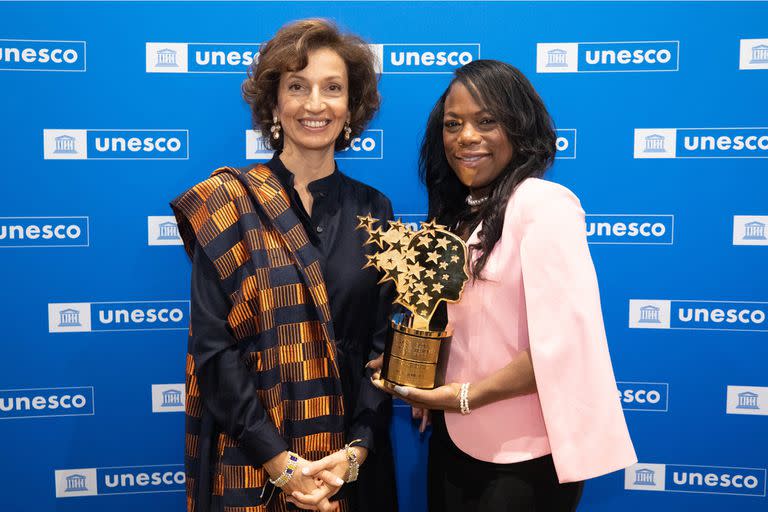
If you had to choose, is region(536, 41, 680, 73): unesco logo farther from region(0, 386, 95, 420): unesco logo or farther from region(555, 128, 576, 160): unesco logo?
region(0, 386, 95, 420): unesco logo

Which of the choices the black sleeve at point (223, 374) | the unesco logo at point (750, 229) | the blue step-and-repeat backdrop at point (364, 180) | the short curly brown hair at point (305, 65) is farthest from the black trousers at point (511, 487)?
the unesco logo at point (750, 229)

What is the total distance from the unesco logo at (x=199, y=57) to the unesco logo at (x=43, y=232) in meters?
0.67

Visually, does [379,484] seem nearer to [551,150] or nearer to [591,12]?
[551,150]

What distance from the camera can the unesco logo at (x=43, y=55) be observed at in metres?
2.36

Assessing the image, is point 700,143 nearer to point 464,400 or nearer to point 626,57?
point 626,57

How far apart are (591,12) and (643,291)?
3.66 feet

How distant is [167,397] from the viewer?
8.46 feet

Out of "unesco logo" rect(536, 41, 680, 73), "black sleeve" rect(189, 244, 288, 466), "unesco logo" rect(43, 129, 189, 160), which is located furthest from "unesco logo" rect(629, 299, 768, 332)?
"unesco logo" rect(43, 129, 189, 160)

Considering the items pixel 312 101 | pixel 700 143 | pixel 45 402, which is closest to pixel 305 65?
pixel 312 101

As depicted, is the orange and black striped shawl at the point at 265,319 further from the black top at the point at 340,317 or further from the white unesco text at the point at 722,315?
the white unesco text at the point at 722,315

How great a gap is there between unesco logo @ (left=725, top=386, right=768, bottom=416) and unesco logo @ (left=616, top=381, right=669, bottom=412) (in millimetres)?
257

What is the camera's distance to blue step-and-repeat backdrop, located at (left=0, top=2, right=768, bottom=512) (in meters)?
2.41

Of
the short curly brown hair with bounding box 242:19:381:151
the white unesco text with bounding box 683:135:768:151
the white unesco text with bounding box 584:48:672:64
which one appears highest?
the white unesco text with bounding box 584:48:672:64

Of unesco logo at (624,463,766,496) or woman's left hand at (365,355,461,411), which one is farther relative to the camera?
unesco logo at (624,463,766,496)
